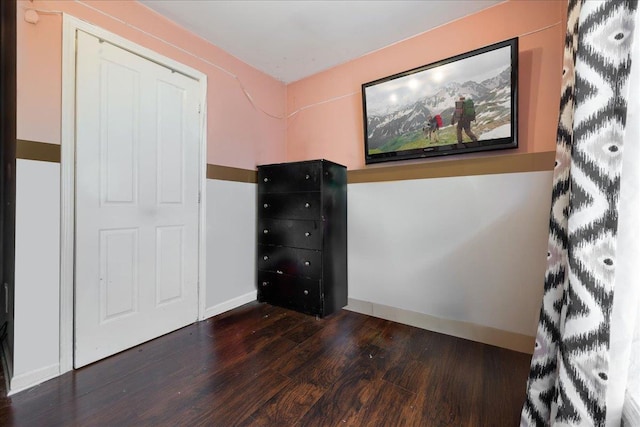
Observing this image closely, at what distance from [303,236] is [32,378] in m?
1.72

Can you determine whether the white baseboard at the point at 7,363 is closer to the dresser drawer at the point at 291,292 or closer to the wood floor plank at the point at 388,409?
the dresser drawer at the point at 291,292

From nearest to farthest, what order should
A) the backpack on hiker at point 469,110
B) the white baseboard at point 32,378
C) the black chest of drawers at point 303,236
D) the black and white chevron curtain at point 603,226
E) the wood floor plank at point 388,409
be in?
the black and white chevron curtain at point 603,226
the wood floor plank at point 388,409
the white baseboard at point 32,378
the backpack on hiker at point 469,110
the black chest of drawers at point 303,236

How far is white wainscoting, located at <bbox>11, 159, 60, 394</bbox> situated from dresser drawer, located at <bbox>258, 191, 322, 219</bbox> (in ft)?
4.53

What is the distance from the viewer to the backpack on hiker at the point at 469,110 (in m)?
1.80

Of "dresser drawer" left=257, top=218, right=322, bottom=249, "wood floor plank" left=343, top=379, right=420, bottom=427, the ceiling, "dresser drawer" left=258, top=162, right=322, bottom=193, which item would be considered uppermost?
the ceiling

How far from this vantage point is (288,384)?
1.31 metres

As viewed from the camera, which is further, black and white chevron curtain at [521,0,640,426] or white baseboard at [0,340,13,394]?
white baseboard at [0,340,13,394]

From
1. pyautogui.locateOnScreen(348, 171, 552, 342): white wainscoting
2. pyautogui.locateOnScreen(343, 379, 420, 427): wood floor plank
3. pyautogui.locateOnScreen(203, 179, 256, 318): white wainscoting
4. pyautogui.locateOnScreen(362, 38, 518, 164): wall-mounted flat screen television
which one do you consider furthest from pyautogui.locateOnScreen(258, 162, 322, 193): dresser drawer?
pyautogui.locateOnScreen(343, 379, 420, 427): wood floor plank

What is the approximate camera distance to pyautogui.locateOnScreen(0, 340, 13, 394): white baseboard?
1.29 meters

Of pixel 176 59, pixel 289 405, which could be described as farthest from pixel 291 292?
pixel 176 59

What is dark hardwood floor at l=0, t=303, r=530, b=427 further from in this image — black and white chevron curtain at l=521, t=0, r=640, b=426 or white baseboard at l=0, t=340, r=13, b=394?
black and white chevron curtain at l=521, t=0, r=640, b=426

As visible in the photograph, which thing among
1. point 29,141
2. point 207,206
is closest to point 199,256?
point 207,206

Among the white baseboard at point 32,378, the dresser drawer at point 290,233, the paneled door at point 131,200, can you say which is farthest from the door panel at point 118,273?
the dresser drawer at point 290,233

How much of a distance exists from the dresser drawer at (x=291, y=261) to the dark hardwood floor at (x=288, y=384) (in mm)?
479
